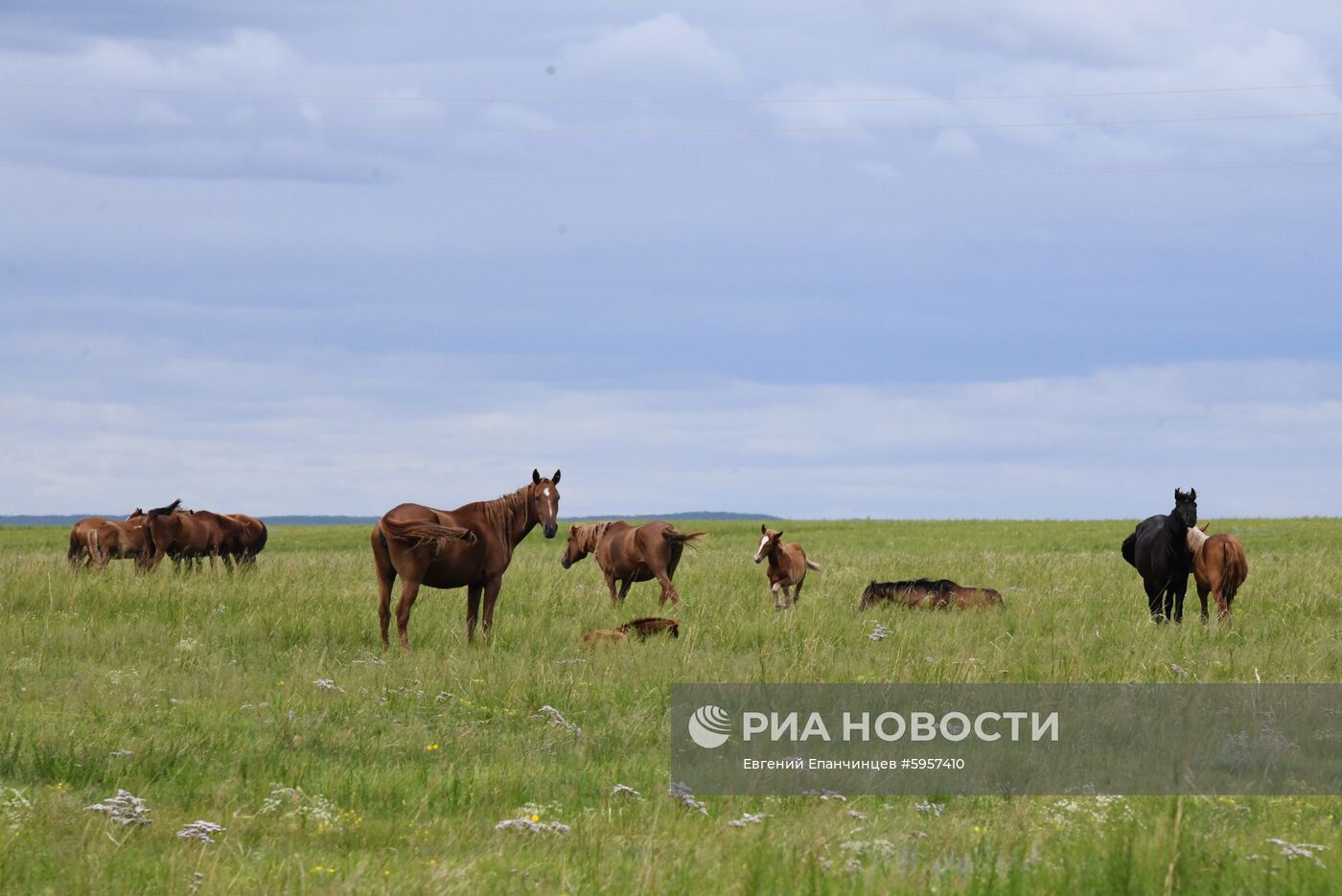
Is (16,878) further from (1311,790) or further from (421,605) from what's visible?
(421,605)

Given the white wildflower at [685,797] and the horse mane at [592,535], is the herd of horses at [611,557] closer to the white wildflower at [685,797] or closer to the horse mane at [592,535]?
the horse mane at [592,535]

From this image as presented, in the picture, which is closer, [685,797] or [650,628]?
[685,797]

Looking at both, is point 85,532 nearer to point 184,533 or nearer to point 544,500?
point 184,533

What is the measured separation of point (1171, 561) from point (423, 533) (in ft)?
32.6

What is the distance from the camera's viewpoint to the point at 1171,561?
16.4m

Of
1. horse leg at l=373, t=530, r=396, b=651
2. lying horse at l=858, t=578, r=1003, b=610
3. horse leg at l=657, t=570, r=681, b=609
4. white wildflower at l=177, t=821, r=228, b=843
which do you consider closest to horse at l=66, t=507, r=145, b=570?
horse leg at l=657, t=570, r=681, b=609

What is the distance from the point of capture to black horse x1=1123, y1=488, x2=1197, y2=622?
53.6 ft

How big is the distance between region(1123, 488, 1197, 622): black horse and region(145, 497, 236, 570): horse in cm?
1615

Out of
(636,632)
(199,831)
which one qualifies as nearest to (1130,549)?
(636,632)

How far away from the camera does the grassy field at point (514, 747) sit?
5512 millimetres

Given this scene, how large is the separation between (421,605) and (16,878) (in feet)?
36.8

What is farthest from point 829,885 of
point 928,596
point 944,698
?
point 928,596

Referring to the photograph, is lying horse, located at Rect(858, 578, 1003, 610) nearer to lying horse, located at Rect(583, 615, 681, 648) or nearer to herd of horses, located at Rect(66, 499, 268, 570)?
lying horse, located at Rect(583, 615, 681, 648)

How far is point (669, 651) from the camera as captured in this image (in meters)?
12.3
